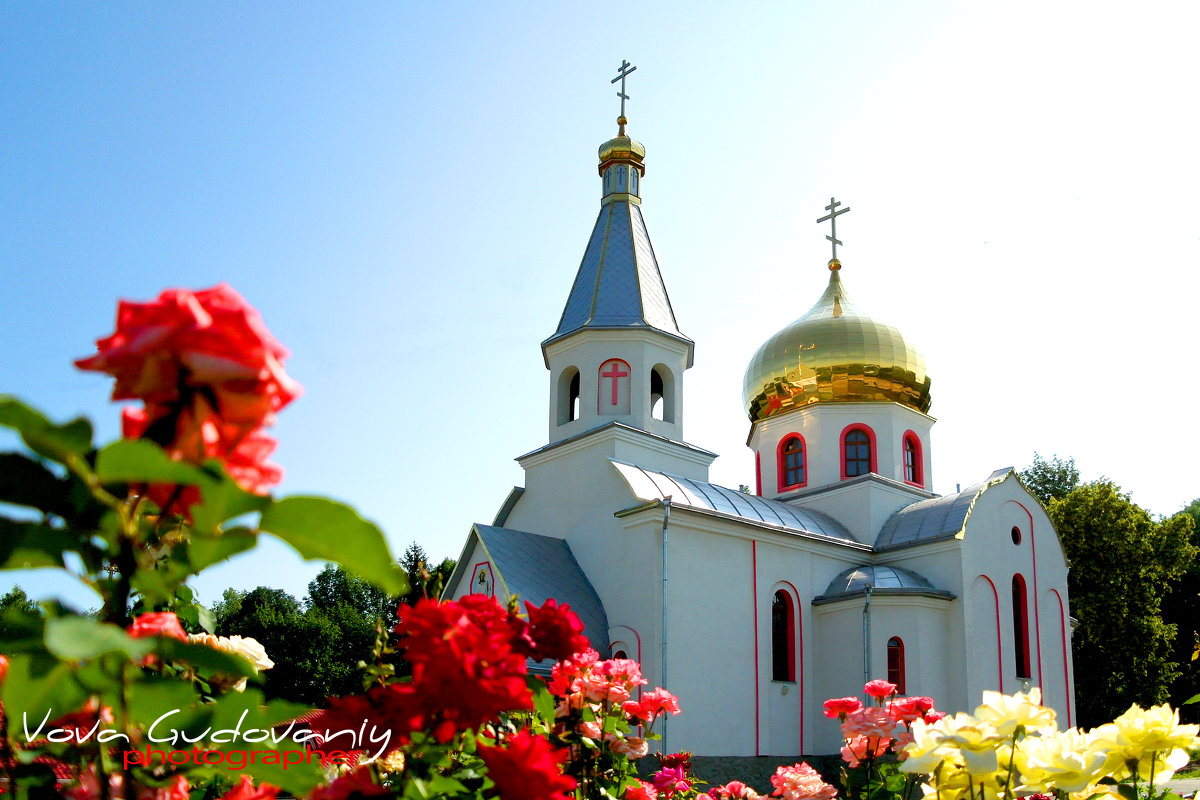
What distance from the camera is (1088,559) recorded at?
24.6 meters

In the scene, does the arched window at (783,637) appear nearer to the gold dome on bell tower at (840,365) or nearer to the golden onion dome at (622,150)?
the gold dome on bell tower at (840,365)

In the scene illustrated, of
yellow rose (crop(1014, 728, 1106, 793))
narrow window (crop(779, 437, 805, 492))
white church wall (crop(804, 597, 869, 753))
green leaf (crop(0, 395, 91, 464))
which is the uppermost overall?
narrow window (crop(779, 437, 805, 492))

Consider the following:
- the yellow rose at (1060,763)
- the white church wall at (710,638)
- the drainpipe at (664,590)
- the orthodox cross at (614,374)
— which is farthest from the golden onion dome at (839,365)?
the yellow rose at (1060,763)

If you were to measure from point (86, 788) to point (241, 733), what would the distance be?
204 mm

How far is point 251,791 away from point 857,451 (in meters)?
17.6

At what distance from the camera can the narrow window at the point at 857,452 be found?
712 inches

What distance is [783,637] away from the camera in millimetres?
14789

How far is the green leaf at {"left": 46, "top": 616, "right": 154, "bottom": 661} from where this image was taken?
883 millimetres

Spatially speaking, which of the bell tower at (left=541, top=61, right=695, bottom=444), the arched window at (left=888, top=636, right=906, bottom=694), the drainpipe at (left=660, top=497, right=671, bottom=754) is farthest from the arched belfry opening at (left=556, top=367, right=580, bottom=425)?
the arched window at (left=888, top=636, right=906, bottom=694)

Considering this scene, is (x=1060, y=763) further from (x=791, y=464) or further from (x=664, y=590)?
(x=791, y=464)

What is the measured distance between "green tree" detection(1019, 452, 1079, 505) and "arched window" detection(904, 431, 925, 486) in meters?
13.5

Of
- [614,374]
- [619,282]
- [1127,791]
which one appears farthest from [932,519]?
[1127,791]

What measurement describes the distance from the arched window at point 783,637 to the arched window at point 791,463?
402cm

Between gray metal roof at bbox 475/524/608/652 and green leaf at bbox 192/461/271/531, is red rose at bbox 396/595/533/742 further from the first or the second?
gray metal roof at bbox 475/524/608/652
